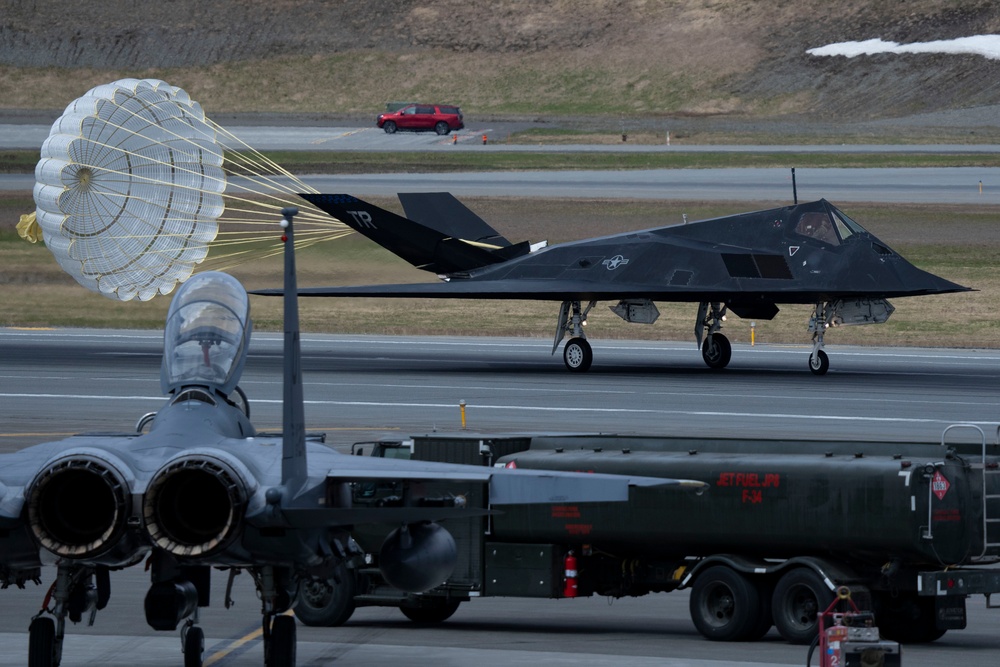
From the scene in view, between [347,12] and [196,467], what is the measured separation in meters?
116

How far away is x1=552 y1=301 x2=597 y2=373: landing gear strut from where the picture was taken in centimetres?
3130

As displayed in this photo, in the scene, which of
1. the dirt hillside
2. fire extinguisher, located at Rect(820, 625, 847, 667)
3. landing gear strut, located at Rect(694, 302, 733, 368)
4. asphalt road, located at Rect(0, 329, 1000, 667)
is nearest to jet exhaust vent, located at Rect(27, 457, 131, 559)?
asphalt road, located at Rect(0, 329, 1000, 667)

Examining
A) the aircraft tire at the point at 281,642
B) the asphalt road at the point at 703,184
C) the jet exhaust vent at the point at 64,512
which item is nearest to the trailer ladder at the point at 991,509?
the aircraft tire at the point at 281,642

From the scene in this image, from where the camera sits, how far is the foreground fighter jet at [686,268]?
2964 centimetres

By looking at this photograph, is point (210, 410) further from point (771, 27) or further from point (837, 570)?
point (771, 27)

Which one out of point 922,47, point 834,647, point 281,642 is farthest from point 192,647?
point 922,47

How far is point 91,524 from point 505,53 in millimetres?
107990

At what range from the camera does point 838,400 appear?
26500 millimetres

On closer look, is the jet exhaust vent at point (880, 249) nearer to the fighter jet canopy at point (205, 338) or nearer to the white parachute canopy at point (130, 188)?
the white parachute canopy at point (130, 188)

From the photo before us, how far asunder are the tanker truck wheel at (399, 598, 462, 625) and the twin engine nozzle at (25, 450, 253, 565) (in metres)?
4.43

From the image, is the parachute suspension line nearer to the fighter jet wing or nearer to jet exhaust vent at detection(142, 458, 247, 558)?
the fighter jet wing

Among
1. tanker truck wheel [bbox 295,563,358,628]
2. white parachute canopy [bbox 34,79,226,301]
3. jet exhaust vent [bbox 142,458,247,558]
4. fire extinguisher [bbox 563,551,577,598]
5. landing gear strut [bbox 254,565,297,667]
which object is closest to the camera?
jet exhaust vent [bbox 142,458,247,558]

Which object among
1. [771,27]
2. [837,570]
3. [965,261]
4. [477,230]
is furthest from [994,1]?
[837,570]

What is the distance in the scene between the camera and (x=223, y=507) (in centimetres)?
948
